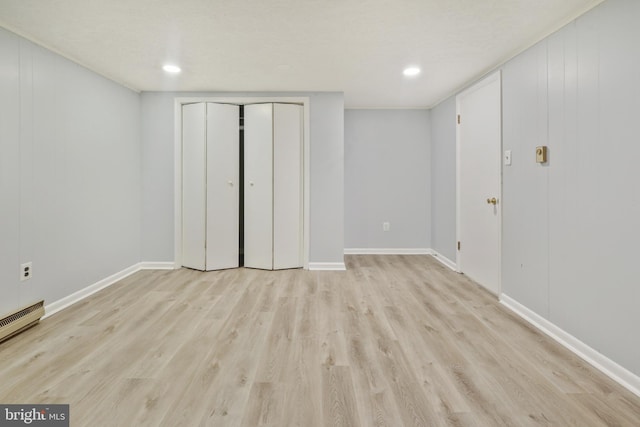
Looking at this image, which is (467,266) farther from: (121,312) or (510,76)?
(121,312)

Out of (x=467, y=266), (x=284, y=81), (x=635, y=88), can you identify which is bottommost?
(x=467, y=266)

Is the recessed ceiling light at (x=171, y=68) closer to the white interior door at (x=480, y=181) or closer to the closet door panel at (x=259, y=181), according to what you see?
the closet door panel at (x=259, y=181)

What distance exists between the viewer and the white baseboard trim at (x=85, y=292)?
2.74 metres

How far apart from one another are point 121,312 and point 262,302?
3.86 ft

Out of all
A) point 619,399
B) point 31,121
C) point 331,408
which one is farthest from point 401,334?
point 31,121

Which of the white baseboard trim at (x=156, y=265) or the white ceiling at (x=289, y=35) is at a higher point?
the white ceiling at (x=289, y=35)

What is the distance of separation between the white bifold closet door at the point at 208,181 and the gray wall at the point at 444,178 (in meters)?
2.76

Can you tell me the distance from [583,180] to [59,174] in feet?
13.1

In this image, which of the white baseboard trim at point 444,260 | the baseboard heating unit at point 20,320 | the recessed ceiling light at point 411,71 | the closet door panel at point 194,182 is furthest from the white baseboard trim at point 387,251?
the baseboard heating unit at point 20,320

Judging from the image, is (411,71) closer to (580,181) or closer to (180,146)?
(580,181)

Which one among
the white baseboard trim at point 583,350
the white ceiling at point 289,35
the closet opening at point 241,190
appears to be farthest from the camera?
the closet opening at point 241,190

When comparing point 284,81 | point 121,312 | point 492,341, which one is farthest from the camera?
point 284,81

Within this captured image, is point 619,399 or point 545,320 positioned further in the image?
point 545,320

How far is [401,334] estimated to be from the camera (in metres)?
2.36
